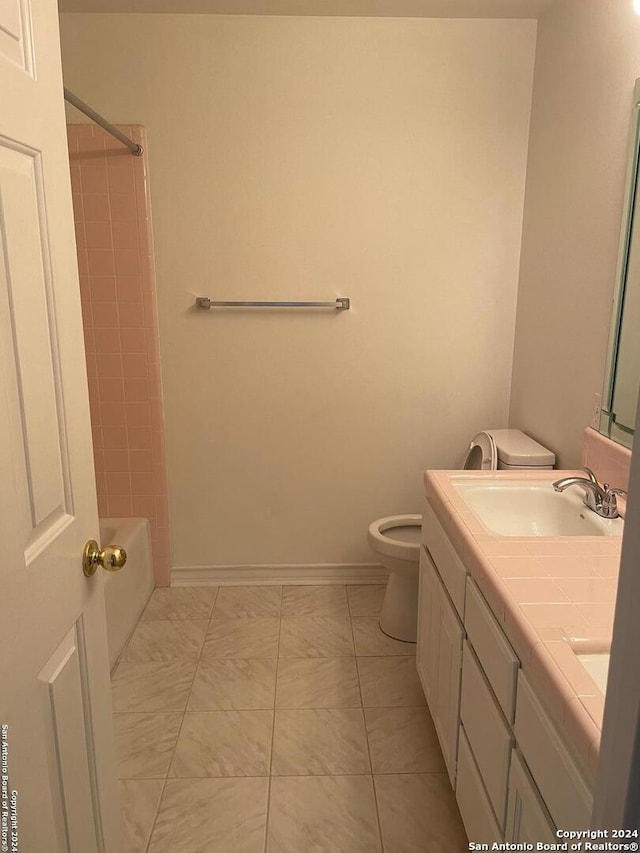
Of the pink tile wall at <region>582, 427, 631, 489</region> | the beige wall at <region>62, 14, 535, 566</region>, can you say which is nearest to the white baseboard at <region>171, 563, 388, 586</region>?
the beige wall at <region>62, 14, 535, 566</region>

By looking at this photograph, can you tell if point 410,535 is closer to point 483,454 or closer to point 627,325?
point 483,454

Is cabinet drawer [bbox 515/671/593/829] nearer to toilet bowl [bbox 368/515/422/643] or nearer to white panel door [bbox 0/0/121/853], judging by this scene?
white panel door [bbox 0/0/121/853]

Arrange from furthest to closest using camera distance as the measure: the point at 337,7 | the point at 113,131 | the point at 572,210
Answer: the point at 337,7
the point at 113,131
the point at 572,210

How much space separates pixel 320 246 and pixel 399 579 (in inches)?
56.1

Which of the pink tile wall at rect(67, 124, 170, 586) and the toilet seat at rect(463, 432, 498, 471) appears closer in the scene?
the toilet seat at rect(463, 432, 498, 471)

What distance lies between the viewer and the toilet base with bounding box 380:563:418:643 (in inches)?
99.2

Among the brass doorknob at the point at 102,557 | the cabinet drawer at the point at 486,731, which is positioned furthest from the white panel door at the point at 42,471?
the cabinet drawer at the point at 486,731

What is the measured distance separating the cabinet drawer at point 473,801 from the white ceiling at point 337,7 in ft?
8.07

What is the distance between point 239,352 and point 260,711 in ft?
4.74

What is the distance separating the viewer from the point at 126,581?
100 inches

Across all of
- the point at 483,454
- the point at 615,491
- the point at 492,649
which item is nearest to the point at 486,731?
the point at 492,649

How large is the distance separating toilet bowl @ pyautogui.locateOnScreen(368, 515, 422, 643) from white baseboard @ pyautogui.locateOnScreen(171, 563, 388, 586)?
38cm

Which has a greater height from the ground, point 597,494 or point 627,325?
point 627,325

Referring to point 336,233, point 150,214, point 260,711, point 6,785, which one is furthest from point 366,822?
point 150,214
